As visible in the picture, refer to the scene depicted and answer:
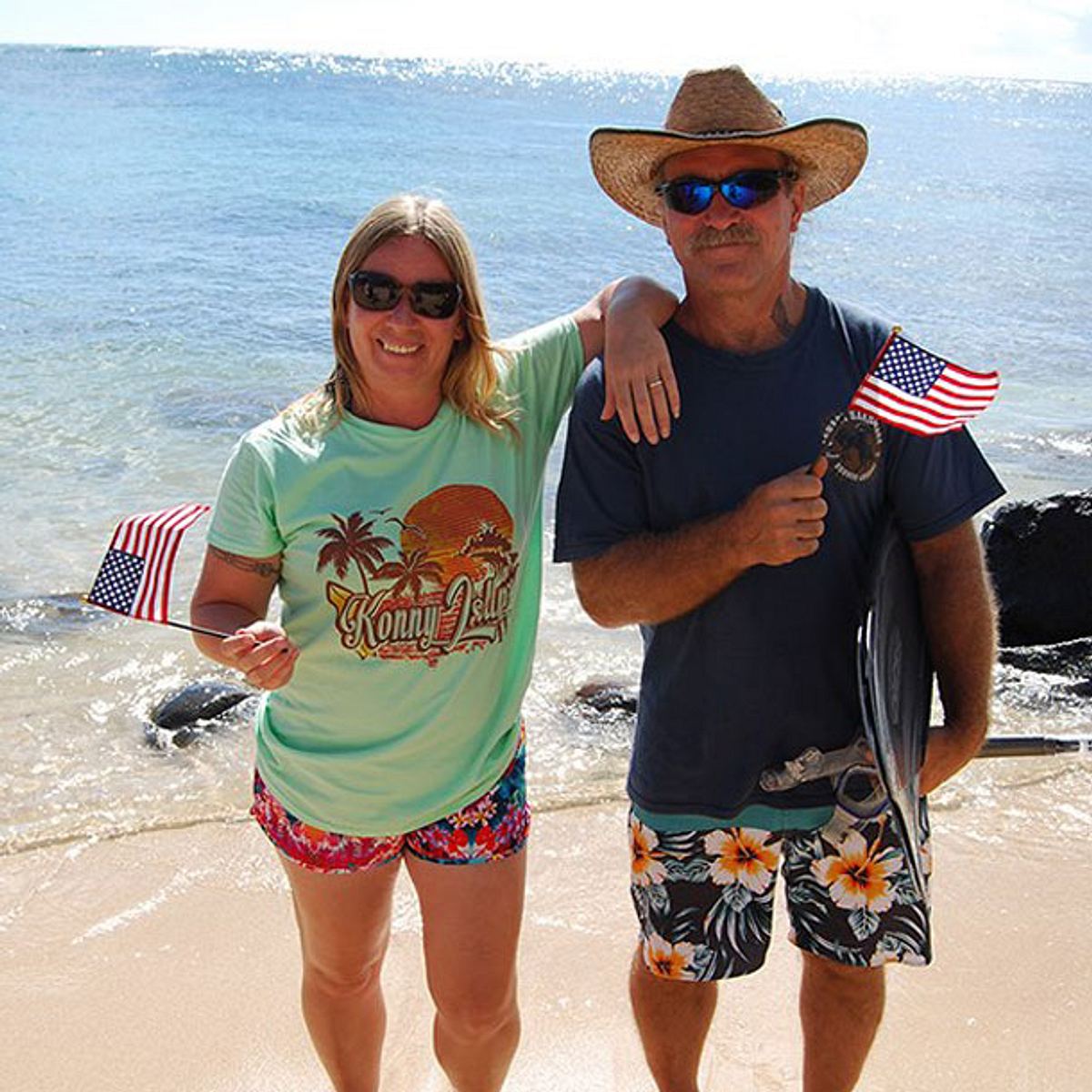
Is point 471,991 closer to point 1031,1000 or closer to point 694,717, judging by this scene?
point 694,717

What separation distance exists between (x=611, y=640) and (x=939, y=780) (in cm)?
491

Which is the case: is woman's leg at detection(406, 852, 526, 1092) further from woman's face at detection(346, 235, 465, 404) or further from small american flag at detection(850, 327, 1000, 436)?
small american flag at detection(850, 327, 1000, 436)

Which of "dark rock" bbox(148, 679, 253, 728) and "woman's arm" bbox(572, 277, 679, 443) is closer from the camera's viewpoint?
"woman's arm" bbox(572, 277, 679, 443)

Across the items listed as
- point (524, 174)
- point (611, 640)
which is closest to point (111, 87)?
point (524, 174)

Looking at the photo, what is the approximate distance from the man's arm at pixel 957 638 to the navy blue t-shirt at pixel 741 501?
9cm

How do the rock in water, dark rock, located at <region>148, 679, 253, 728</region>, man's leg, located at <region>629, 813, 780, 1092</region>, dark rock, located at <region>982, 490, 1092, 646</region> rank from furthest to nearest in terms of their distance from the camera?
dark rock, located at <region>982, 490, 1092, 646</region> < dark rock, located at <region>148, 679, 253, 728</region> < the rock in water < man's leg, located at <region>629, 813, 780, 1092</region>

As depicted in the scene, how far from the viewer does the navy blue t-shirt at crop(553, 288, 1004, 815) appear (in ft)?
10.0

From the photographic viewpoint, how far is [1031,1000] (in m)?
4.20

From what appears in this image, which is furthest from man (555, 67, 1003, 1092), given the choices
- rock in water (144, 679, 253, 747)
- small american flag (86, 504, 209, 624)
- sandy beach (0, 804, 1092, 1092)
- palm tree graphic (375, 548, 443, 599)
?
rock in water (144, 679, 253, 747)

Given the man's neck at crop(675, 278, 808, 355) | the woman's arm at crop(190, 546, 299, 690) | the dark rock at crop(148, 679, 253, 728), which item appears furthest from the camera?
the dark rock at crop(148, 679, 253, 728)

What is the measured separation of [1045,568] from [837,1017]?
469 centimetres

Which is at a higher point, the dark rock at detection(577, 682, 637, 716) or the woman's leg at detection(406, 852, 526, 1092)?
the woman's leg at detection(406, 852, 526, 1092)

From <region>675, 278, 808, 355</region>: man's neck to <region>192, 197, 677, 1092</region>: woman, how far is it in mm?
130

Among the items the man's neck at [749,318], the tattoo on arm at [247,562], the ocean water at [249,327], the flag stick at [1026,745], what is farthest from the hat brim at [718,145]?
the flag stick at [1026,745]
